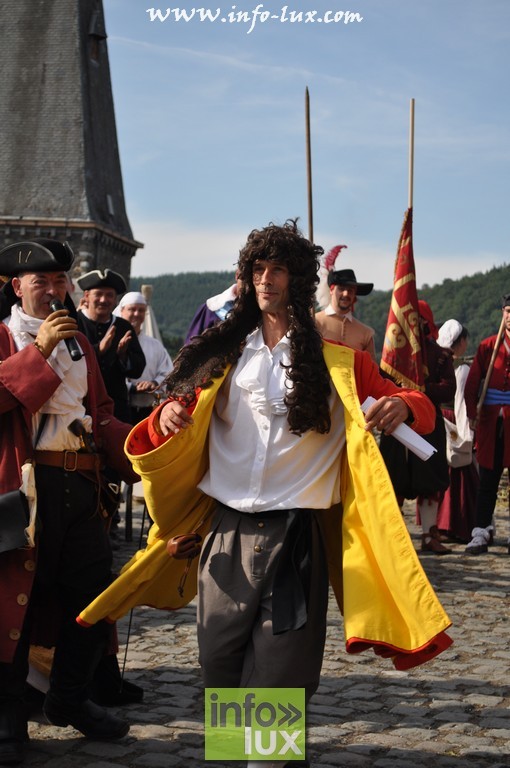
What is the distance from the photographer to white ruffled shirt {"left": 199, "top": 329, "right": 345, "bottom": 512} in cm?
404

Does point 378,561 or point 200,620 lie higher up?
point 378,561

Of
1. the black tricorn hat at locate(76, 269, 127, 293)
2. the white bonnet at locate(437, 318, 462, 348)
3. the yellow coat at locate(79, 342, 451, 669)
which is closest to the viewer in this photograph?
the yellow coat at locate(79, 342, 451, 669)

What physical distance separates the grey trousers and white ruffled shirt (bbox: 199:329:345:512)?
10 cm

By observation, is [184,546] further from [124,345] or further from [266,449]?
[124,345]

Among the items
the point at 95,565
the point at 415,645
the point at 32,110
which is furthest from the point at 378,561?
the point at 32,110

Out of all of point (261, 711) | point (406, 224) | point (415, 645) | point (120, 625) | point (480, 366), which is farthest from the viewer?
point (480, 366)

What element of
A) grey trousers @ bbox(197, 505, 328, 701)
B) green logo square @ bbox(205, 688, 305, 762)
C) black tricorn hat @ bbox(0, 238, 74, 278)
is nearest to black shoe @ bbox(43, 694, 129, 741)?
green logo square @ bbox(205, 688, 305, 762)

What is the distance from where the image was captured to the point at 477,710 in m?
5.33

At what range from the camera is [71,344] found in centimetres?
450

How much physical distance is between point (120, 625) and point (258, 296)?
3550 mm

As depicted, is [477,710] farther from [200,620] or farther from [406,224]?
[406,224]

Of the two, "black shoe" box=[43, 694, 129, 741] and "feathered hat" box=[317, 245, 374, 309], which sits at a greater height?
"feathered hat" box=[317, 245, 374, 309]

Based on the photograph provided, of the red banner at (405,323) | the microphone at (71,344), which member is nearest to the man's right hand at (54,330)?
the microphone at (71,344)

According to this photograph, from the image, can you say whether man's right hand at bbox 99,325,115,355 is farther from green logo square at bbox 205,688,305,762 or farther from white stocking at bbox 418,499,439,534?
green logo square at bbox 205,688,305,762
